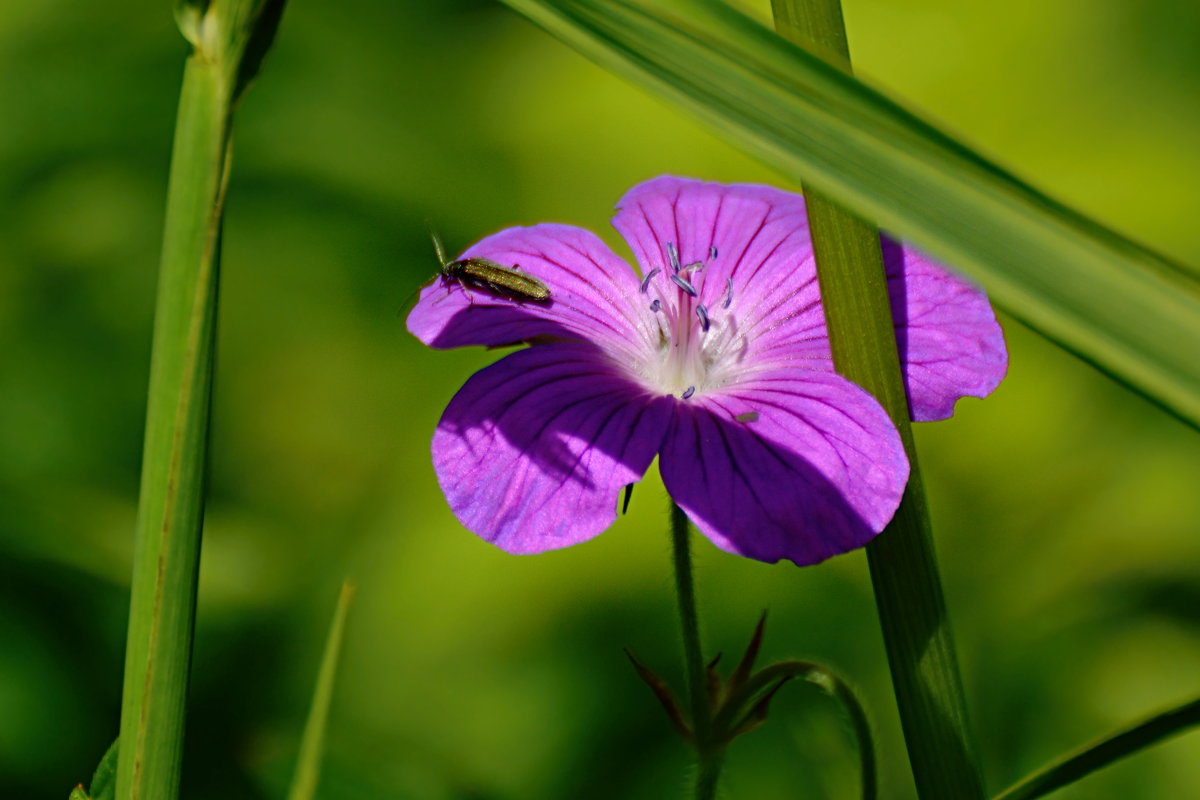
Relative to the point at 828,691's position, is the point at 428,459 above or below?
above

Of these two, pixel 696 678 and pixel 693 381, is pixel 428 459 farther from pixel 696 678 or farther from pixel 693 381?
pixel 696 678

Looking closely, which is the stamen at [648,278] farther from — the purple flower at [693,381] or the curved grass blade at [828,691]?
the curved grass blade at [828,691]

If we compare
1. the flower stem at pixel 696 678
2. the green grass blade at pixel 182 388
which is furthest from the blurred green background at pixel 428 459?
the green grass blade at pixel 182 388

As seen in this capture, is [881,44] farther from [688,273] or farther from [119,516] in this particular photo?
[119,516]

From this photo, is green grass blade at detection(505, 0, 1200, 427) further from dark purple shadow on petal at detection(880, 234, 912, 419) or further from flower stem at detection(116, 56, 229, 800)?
dark purple shadow on petal at detection(880, 234, 912, 419)

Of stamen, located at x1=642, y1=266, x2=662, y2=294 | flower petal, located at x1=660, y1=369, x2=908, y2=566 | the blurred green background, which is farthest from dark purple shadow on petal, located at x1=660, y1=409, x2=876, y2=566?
the blurred green background

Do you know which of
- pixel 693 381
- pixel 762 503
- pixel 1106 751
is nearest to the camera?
pixel 1106 751

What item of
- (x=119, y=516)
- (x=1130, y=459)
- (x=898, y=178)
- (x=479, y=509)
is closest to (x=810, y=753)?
(x=1130, y=459)

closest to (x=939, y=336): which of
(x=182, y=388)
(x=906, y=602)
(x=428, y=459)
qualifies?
(x=906, y=602)
